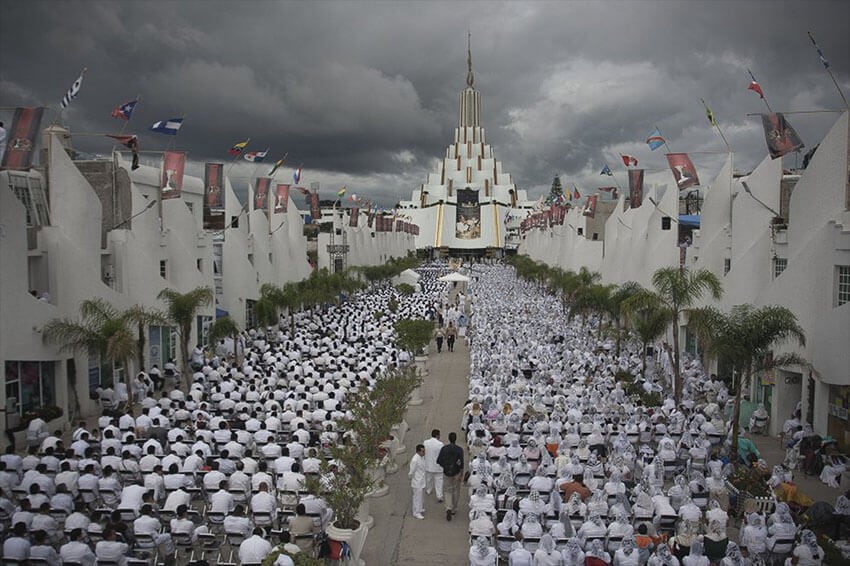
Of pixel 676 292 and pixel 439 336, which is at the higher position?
pixel 676 292

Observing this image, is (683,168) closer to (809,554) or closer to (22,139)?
(809,554)

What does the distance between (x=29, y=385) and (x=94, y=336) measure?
1.64 meters

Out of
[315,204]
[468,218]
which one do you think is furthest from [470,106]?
[315,204]

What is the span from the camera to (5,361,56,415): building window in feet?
46.4

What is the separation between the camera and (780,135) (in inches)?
608

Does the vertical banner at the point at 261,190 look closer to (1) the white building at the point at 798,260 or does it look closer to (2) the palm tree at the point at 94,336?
(2) the palm tree at the point at 94,336

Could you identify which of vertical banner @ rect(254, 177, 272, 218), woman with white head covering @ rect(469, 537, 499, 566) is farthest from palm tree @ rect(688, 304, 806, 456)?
vertical banner @ rect(254, 177, 272, 218)

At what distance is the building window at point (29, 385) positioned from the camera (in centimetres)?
1413

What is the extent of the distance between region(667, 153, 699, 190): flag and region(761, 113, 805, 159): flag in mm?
Answer: 4922

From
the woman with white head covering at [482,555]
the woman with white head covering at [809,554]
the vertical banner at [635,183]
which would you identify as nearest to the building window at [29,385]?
the woman with white head covering at [482,555]

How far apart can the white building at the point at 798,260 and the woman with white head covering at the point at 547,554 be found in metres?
8.57

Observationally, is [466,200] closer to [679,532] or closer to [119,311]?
[119,311]

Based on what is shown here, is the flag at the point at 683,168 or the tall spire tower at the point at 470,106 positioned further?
the tall spire tower at the point at 470,106

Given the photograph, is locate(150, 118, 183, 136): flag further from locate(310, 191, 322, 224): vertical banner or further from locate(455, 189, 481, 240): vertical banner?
locate(455, 189, 481, 240): vertical banner
